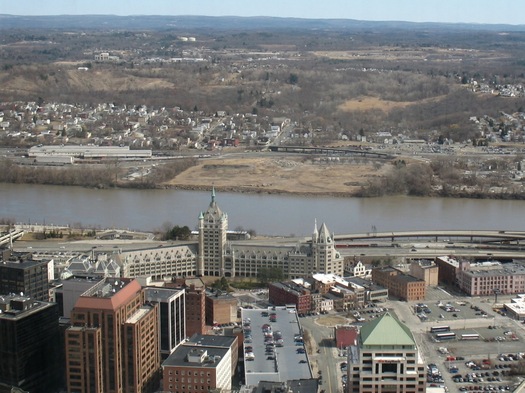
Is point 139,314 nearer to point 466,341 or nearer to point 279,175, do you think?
point 466,341

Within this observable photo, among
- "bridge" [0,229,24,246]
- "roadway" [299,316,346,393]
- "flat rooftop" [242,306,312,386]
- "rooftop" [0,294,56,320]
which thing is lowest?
"roadway" [299,316,346,393]

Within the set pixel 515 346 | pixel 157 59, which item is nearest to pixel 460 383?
pixel 515 346

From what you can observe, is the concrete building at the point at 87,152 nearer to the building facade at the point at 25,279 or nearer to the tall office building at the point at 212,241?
the tall office building at the point at 212,241

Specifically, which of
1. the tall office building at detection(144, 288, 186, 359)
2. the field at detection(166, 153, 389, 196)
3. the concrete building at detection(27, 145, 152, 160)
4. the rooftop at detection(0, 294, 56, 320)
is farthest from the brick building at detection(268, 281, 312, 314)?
the concrete building at detection(27, 145, 152, 160)

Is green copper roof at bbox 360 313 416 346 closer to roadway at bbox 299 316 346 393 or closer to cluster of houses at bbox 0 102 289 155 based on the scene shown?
roadway at bbox 299 316 346 393

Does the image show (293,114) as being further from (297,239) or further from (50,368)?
(50,368)

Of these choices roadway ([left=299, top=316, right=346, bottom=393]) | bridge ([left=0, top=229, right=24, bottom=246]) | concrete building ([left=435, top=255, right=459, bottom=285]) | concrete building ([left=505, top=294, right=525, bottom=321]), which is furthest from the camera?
bridge ([left=0, top=229, right=24, bottom=246])

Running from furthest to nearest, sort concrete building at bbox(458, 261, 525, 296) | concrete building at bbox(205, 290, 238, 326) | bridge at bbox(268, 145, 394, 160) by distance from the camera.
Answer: bridge at bbox(268, 145, 394, 160)
concrete building at bbox(458, 261, 525, 296)
concrete building at bbox(205, 290, 238, 326)
